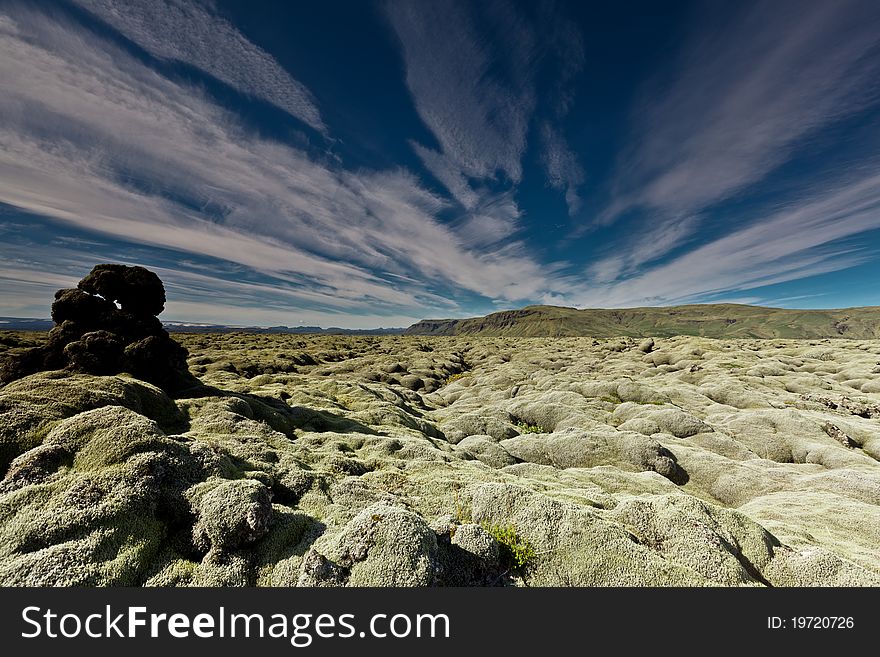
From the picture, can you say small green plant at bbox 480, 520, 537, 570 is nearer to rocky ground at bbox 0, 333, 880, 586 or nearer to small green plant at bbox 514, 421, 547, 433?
rocky ground at bbox 0, 333, 880, 586

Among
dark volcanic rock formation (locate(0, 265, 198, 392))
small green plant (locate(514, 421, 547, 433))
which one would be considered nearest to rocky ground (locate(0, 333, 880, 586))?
dark volcanic rock formation (locate(0, 265, 198, 392))

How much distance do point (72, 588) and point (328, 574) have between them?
5.22m

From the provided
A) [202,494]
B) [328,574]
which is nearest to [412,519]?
[328,574]

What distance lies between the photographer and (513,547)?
996cm

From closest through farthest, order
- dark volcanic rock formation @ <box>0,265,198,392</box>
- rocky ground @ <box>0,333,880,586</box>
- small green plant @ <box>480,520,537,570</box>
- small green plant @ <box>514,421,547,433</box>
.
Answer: rocky ground @ <box>0,333,880,586</box> → small green plant @ <box>480,520,537,570</box> → dark volcanic rock formation @ <box>0,265,198,392</box> → small green plant @ <box>514,421,547,433</box>

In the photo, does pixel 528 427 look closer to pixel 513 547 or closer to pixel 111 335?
pixel 513 547

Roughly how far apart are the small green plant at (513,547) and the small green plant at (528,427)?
22310mm

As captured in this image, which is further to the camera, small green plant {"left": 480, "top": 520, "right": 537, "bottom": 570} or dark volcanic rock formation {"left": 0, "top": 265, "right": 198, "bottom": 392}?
dark volcanic rock formation {"left": 0, "top": 265, "right": 198, "bottom": 392}

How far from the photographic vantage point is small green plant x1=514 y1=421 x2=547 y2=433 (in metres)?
32.5

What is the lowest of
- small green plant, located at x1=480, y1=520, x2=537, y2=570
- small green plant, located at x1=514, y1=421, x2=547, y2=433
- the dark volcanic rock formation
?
small green plant, located at x1=480, y1=520, x2=537, y2=570

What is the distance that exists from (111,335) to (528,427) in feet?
117

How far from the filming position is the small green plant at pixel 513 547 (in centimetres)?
956

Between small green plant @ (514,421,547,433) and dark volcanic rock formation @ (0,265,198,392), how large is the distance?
29044 millimetres

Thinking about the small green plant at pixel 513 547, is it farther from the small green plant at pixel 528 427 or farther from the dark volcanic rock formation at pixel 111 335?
the dark volcanic rock formation at pixel 111 335
